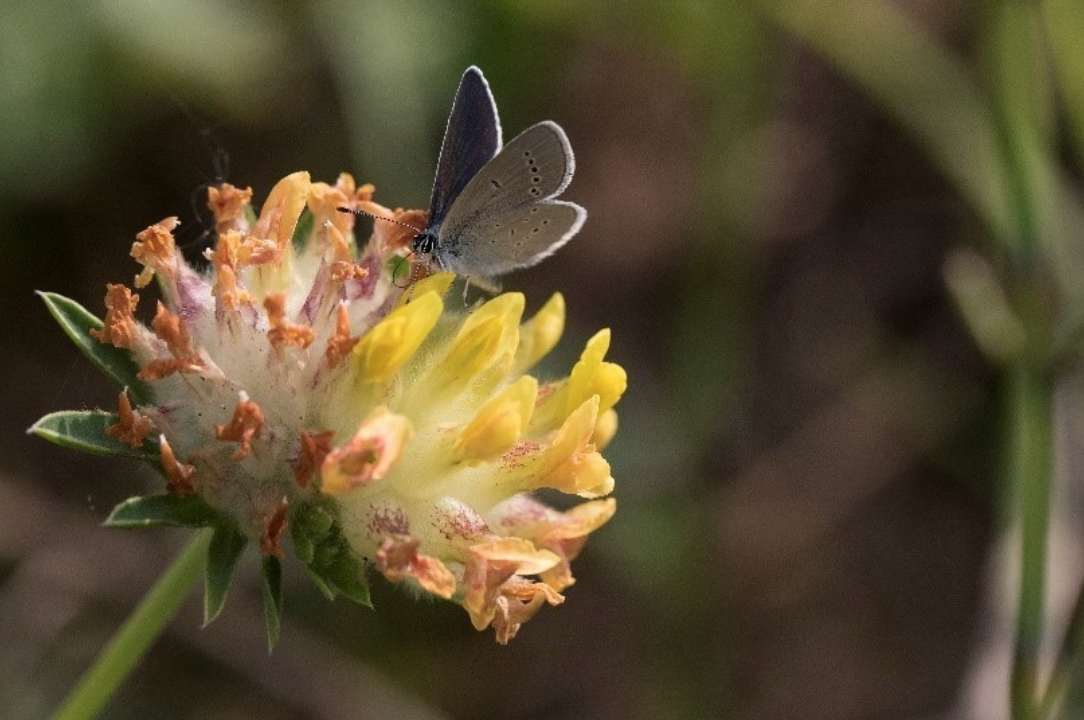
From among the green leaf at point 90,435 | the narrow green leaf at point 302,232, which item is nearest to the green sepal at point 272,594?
the green leaf at point 90,435

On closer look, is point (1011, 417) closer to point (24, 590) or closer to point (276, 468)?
point (276, 468)

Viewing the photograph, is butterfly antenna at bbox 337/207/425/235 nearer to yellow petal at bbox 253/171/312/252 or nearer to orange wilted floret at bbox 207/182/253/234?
yellow petal at bbox 253/171/312/252

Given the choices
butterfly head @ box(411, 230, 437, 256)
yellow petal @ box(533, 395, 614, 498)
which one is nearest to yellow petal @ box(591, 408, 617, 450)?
yellow petal @ box(533, 395, 614, 498)

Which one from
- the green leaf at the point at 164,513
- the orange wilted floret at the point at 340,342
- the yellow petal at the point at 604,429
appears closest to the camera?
the green leaf at the point at 164,513

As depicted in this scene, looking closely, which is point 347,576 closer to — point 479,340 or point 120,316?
point 479,340

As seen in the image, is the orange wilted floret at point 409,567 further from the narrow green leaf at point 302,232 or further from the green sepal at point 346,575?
the narrow green leaf at point 302,232
